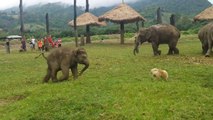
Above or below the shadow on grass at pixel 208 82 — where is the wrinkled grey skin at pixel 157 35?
above

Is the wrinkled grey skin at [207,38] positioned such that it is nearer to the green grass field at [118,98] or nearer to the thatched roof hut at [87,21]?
the green grass field at [118,98]

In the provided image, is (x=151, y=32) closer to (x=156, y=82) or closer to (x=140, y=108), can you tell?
(x=156, y=82)

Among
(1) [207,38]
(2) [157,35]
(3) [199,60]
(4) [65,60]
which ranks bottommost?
(3) [199,60]

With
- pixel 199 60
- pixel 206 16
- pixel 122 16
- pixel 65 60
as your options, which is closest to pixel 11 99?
pixel 65 60

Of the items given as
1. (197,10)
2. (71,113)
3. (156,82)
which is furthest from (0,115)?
(197,10)

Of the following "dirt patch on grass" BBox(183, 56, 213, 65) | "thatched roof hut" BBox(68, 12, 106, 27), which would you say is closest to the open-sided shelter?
"thatched roof hut" BBox(68, 12, 106, 27)

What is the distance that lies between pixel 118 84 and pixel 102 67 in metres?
6.28

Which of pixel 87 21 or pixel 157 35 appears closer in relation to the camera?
pixel 157 35

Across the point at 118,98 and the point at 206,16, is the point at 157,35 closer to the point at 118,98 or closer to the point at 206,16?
the point at 118,98

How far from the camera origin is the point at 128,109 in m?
11.0

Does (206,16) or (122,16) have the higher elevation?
(122,16)

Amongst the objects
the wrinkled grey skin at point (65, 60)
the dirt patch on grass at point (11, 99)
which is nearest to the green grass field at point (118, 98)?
the dirt patch on grass at point (11, 99)

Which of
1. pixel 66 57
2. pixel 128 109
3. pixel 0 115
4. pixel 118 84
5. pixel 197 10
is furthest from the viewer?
pixel 197 10

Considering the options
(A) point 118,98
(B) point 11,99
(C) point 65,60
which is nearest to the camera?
(A) point 118,98
